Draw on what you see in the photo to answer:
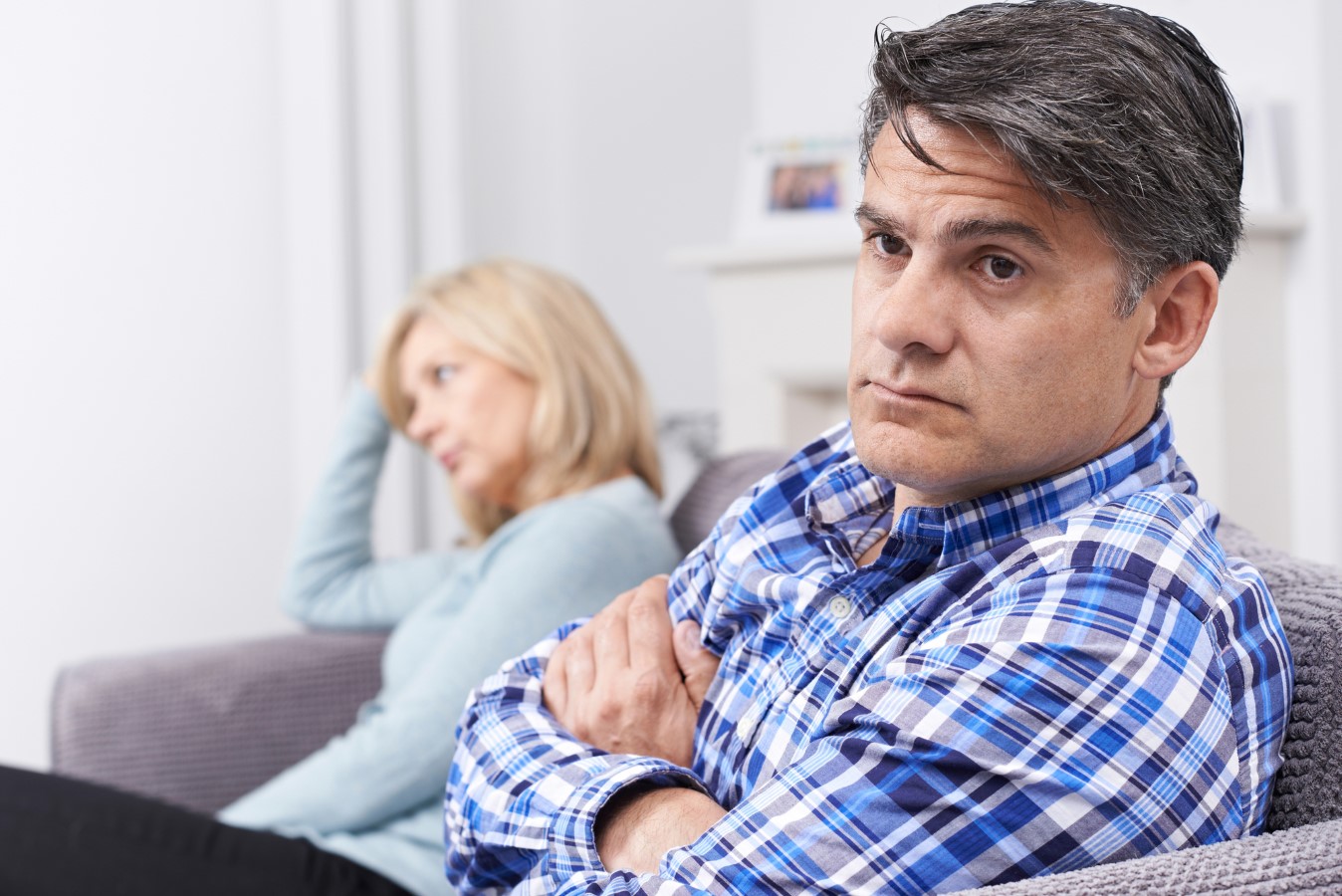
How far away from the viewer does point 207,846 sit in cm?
127

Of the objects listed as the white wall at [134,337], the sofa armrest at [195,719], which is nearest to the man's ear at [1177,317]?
the sofa armrest at [195,719]

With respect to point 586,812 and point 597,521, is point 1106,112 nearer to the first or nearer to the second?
point 586,812

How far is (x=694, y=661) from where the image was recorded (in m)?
1.10

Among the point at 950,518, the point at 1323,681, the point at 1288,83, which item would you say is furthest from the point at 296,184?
the point at 1323,681

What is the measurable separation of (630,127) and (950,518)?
2.53 meters

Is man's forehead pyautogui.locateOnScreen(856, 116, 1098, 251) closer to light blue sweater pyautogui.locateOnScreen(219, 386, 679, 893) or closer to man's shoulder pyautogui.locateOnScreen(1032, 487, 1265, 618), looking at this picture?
man's shoulder pyautogui.locateOnScreen(1032, 487, 1265, 618)

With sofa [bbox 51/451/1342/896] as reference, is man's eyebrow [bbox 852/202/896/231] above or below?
above

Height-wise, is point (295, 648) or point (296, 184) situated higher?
point (296, 184)

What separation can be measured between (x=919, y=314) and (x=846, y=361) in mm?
1654

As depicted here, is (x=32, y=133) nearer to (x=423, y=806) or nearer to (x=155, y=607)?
(x=155, y=607)

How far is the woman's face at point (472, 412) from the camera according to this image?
1.79 metres

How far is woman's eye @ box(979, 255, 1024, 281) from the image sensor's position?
0.84m

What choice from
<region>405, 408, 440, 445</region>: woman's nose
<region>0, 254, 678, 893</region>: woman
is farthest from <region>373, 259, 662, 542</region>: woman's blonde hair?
<region>405, 408, 440, 445</region>: woman's nose

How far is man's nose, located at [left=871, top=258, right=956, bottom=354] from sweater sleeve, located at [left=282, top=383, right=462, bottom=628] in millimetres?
1211
